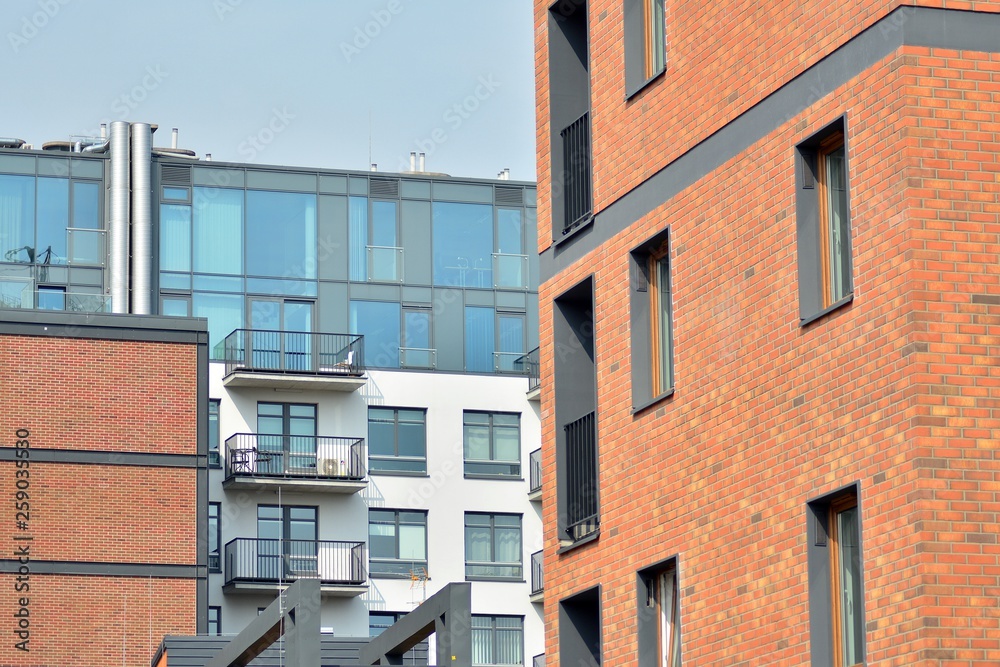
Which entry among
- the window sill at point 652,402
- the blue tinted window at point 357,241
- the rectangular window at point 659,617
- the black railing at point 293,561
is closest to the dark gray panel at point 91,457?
the black railing at point 293,561

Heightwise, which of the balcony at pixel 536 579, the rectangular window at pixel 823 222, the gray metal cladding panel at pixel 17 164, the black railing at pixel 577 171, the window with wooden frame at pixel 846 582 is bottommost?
the window with wooden frame at pixel 846 582

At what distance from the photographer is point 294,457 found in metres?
55.8

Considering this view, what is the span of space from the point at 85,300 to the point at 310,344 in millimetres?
12023

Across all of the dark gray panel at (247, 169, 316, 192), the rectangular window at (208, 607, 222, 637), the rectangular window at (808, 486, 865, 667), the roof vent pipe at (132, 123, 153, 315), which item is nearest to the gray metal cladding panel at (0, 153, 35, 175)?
the roof vent pipe at (132, 123, 153, 315)

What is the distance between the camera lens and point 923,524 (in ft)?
39.8

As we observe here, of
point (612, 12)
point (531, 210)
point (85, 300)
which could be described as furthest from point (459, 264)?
point (612, 12)

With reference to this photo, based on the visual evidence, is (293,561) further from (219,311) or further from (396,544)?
(219,311)

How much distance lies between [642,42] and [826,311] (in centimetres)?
454

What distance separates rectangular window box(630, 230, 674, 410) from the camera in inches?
643

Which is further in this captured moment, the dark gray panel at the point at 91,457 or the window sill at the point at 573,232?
the dark gray panel at the point at 91,457

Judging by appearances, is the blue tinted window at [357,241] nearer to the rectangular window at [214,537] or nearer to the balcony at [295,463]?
the balcony at [295,463]

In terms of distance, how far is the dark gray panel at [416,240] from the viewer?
61.6 metres

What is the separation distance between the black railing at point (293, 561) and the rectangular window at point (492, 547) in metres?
4.14

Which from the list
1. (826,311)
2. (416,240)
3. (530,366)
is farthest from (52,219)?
(826,311)
